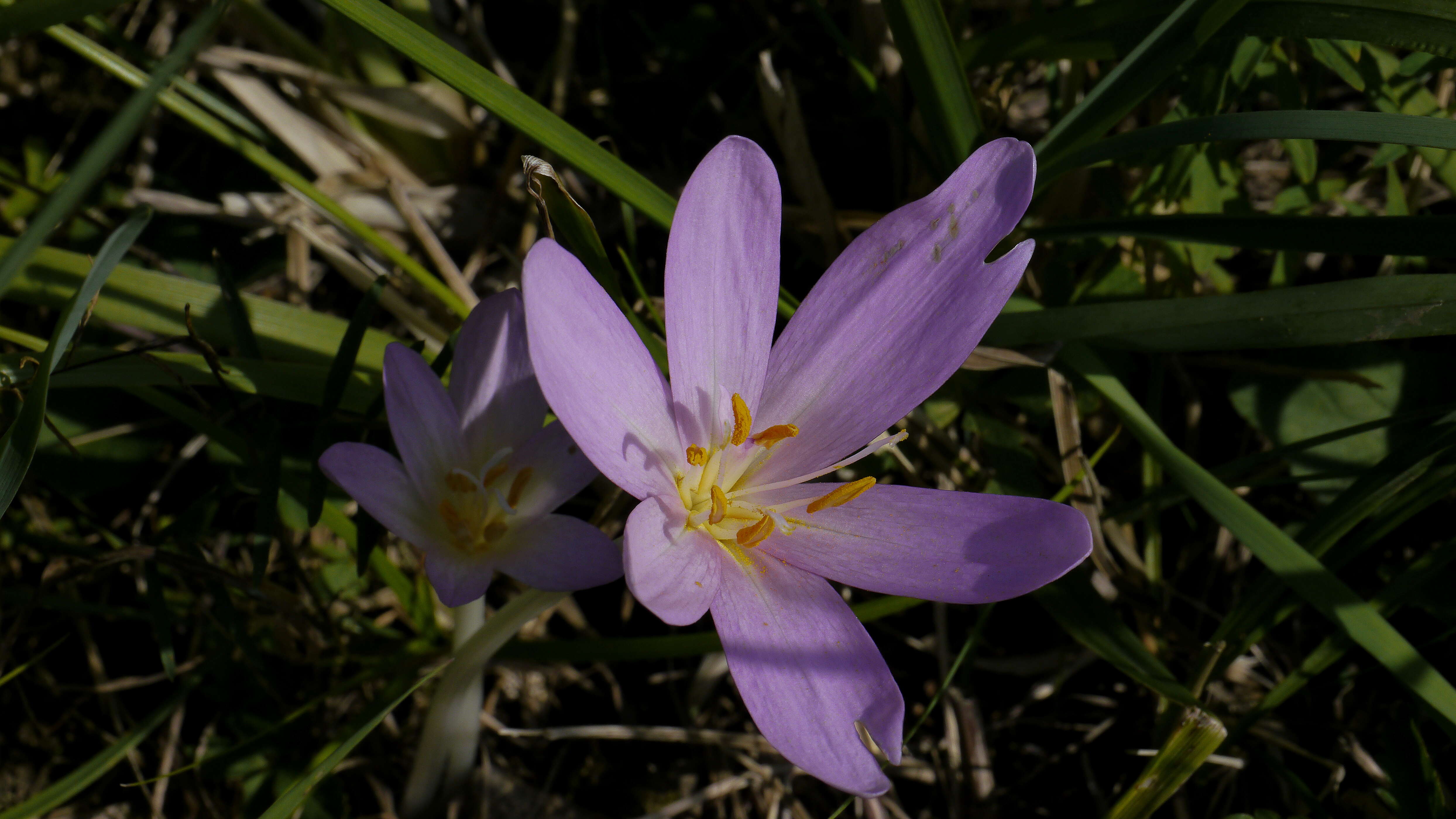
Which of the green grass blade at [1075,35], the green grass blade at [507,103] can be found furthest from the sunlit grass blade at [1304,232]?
the green grass blade at [507,103]

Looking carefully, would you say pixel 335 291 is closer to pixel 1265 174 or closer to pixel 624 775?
pixel 624 775

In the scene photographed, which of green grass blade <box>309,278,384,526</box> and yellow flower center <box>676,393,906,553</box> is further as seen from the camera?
green grass blade <box>309,278,384,526</box>

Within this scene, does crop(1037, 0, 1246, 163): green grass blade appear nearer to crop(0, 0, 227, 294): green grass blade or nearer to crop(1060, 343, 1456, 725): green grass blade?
crop(1060, 343, 1456, 725): green grass blade

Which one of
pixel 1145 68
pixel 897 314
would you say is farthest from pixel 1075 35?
pixel 897 314

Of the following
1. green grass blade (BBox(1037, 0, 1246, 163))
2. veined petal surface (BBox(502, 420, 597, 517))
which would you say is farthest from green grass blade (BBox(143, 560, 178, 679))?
green grass blade (BBox(1037, 0, 1246, 163))

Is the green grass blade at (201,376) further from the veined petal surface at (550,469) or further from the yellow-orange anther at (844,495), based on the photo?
the yellow-orange anther at (844,495)

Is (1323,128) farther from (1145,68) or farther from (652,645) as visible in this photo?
(652,645)
